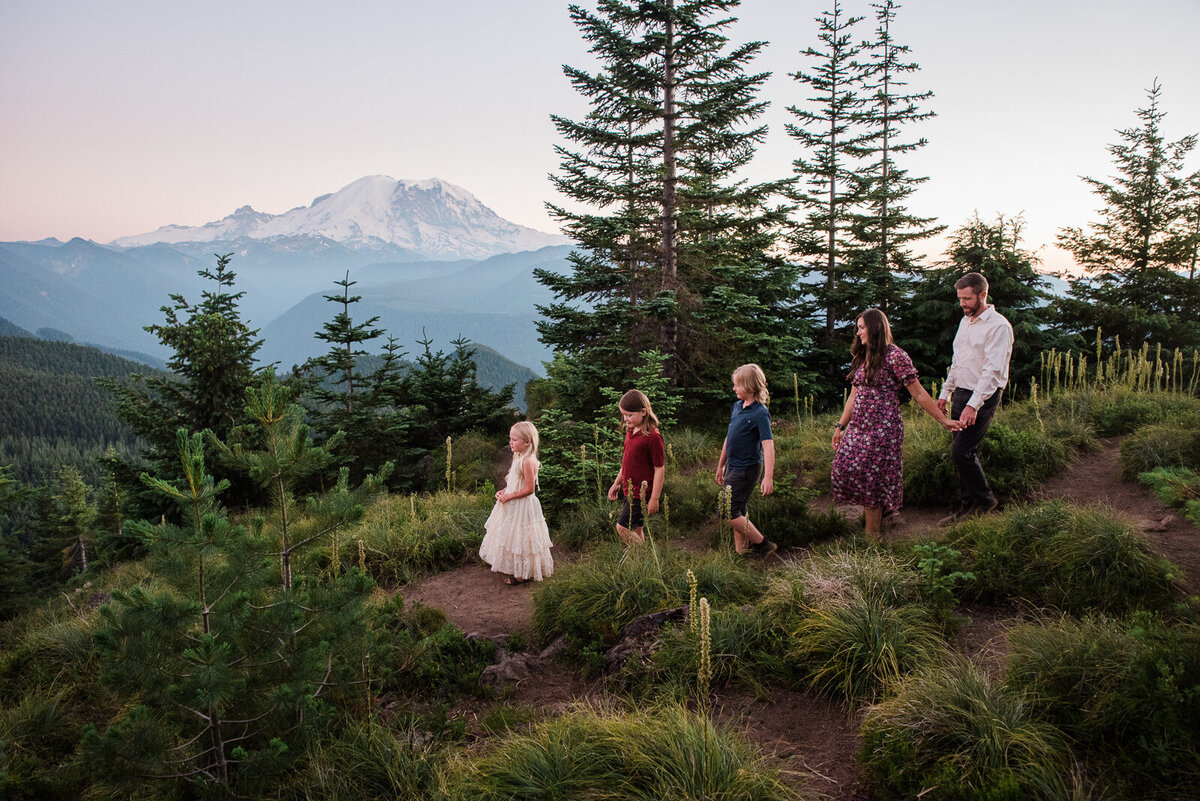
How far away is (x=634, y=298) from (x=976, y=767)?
12692 mm

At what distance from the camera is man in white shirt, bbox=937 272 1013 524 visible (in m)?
4.91

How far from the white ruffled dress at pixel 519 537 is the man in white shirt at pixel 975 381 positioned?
12.5 feet

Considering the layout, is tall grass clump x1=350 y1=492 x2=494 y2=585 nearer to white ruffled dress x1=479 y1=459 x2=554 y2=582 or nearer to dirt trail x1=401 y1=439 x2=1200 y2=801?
dirt trail x1=401 y1=439 x2=1200 y2=801

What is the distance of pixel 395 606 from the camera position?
4262 mm

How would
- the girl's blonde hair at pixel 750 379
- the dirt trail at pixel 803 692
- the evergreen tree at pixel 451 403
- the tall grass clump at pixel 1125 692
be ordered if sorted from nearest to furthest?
1. the tall grass clump at pixel 1125 692
2. the dirt trail at pixel 803 692
3. the girl's blonde hair at pixel 750 379
4. the evergreen tree at pixel 451 403

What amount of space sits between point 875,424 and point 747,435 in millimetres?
1054

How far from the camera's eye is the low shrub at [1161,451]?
5789mm

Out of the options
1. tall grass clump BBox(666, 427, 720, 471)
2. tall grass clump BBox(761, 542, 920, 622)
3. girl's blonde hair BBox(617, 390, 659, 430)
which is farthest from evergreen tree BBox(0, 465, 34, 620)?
tall grass clump BBox(761, 542, 920, 622)

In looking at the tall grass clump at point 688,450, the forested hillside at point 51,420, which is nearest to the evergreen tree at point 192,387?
the tall grass clump at point 688,450

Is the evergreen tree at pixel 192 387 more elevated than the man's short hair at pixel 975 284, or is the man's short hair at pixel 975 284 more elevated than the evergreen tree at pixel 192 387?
the man's short hair at pixel 975 284

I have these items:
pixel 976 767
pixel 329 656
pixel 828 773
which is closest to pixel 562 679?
pixel 329 656

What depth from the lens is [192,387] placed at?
631 inches

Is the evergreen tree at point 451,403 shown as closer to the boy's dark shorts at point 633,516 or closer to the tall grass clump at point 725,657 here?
the boy's dark shorts at point 633,516

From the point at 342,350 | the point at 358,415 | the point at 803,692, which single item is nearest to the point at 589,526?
the point at 803,692
